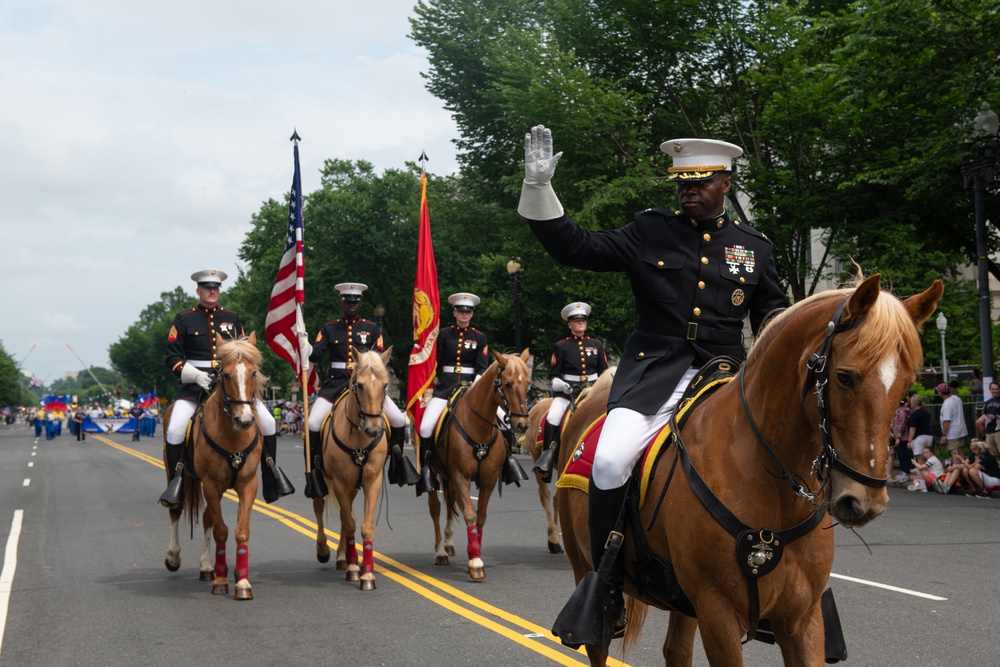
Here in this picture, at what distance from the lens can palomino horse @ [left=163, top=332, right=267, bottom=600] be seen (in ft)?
32.0

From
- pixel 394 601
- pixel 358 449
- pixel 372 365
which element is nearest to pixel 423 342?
pixel 358 449

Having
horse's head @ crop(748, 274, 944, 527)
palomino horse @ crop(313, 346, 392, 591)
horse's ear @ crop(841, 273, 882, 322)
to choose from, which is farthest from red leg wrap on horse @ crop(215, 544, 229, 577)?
horse's ear @ crop(841, 273, 882, 322)

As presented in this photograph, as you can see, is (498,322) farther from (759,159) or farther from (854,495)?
(854,495)

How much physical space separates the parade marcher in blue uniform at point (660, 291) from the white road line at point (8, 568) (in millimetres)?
5393

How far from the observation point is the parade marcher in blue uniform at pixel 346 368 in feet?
38.1

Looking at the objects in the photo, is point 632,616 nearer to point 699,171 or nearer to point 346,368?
point 699,171

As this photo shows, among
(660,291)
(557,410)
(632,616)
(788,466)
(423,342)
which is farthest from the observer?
(423,342)

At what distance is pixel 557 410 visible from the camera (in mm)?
12773

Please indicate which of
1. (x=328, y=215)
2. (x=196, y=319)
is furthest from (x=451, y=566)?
(x=328, y=215)

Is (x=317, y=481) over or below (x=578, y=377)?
below

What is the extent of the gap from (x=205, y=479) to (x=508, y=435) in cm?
342

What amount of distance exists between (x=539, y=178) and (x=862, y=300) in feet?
5.31

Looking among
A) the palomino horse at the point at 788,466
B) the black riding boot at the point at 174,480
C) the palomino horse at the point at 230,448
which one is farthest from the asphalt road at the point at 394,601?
the palomino horse at the point at 788,466

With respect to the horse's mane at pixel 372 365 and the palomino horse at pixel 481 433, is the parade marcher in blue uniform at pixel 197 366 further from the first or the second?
the palomino horse at pixel 481 433
